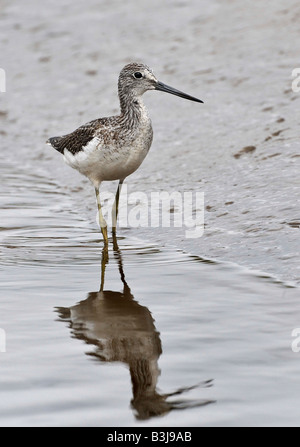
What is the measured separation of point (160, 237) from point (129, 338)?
300 centimetres

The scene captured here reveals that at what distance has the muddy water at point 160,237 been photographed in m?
5.41

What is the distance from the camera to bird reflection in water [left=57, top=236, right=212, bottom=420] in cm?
530

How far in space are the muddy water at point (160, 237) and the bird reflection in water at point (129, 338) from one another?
17mm

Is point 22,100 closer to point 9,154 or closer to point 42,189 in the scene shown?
point 9,154

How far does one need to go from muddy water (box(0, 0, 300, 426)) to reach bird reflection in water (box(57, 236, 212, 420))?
17 millimetres

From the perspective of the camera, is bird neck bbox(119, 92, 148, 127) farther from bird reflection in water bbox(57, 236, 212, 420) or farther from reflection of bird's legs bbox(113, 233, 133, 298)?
bird reflection in water bbox(57, 236, 212, 420)

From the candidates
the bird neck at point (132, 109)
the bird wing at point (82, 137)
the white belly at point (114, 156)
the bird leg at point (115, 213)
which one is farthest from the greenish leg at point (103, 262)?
the bird neck at point (132, 109)

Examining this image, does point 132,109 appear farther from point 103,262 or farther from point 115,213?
point 103,262

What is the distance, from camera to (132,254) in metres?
8.75

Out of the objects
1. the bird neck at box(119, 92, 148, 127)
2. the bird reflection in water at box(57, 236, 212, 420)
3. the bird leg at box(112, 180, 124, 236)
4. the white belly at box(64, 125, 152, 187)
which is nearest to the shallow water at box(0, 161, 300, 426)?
the bird reflection in water at box(57, 236, 212, 420)

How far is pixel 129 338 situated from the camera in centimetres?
636

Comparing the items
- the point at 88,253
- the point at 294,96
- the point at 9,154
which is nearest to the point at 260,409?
the point at 88,253

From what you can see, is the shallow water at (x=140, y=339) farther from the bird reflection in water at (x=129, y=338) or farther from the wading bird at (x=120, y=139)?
the wading bird at (x=120, y=139)
